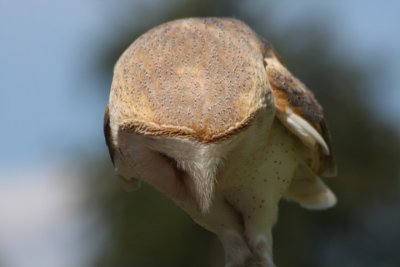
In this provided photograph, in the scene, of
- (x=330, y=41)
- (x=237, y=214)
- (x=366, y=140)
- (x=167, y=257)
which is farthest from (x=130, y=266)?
(x=237, y=214)

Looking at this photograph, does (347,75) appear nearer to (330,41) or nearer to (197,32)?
(330,41)

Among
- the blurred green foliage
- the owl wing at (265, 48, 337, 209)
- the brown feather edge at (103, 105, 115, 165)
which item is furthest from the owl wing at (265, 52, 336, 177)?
the blurred green foliage

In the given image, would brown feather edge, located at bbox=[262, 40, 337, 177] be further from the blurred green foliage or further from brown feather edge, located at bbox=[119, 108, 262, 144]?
the blurred green foliage

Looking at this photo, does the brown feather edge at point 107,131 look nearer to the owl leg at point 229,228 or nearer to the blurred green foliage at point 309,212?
the owl leg at point 229,228

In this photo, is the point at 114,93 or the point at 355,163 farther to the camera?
the point at 355,163

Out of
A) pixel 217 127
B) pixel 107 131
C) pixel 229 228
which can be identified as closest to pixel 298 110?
pixel 229 228

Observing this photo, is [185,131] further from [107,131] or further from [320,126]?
[320,126]

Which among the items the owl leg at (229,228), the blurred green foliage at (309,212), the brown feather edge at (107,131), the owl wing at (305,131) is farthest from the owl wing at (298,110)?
the blurred green foliage at (309,212)
